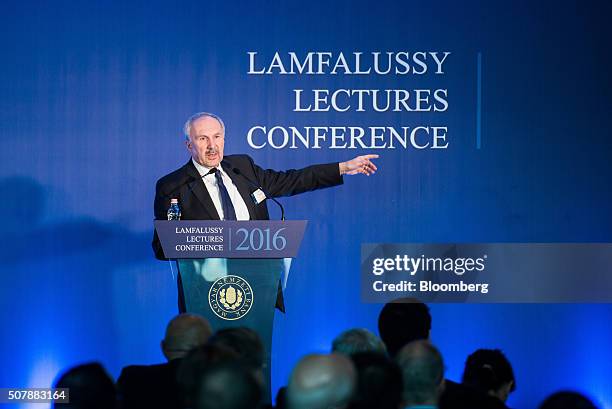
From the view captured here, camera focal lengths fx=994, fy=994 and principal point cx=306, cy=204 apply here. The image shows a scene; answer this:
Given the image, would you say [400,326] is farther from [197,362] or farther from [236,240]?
[236,240]

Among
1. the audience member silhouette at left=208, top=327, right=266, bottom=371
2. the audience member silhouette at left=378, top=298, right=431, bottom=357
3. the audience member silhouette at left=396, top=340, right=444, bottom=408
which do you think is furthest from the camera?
the audience member silhouette at left=378, top=298, right=431, bottom=357

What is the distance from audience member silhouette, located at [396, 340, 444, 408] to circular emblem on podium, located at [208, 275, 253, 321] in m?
2.41

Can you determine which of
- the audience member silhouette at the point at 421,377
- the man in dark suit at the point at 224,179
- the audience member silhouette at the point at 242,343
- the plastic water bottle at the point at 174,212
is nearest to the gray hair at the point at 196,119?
the man in dark suit at the point at 224,179

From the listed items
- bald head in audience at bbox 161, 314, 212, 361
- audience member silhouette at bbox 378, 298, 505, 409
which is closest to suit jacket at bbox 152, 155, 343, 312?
audience member silhouette at bbox 378, 298, 505, 409

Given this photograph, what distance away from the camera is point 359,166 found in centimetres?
720

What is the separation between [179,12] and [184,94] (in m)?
0.60

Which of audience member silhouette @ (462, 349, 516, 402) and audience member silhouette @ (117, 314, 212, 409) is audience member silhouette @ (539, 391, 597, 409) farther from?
audience member silhouette @ (117, 314, 212, 409)

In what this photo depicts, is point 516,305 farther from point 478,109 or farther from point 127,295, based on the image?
point 127,295

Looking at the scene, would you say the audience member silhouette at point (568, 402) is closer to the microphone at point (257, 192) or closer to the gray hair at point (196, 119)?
the microphone at point (257, 192)

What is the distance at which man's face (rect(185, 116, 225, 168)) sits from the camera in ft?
23.6

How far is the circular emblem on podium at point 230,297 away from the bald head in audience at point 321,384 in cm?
276

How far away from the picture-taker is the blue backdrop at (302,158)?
23.5 feet

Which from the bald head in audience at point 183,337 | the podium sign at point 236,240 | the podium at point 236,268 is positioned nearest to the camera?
the bald head in audience at point 183,337

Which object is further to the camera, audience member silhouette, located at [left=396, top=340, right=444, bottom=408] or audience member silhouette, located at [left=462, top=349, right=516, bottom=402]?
audience member silhouette, located at [left=462, top=349, right=516, bottom=402]
